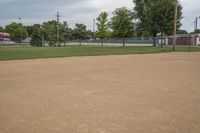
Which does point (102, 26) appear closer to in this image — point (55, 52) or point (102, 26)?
point (102, 26)

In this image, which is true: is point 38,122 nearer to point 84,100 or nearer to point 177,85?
point 84,100

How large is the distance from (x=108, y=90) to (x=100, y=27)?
50.0 m

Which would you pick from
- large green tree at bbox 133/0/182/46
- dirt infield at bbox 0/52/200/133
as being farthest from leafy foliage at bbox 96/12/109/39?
dirt infield at bbox 0/52/200/133

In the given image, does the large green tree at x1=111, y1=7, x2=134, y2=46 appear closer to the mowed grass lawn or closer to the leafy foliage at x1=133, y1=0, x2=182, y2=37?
the leafy foliage at x1=133, y1=0, x2=182, y2=37

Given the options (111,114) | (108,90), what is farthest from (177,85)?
(111,114)

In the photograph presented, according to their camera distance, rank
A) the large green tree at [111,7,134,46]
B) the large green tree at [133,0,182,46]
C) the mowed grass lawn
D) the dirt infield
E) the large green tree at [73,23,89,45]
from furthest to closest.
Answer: the large green tree at [73,23,89,45] → the large green tree at [111,7,134,46] → the large green tree at [133,0,182,46] → the mowed grass lawn → the dirt infield

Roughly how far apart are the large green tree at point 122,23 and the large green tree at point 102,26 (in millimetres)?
3077

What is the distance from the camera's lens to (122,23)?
173 feet

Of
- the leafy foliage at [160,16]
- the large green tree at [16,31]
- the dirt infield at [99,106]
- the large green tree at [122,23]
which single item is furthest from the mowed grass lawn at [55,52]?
the large green tree at [16,31]

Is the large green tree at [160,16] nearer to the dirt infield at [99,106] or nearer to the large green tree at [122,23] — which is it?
the large green tree at [122,23]

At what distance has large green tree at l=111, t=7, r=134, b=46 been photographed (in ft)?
173

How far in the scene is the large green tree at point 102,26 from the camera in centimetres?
5653

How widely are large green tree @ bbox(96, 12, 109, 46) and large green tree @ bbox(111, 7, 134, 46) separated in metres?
3.08

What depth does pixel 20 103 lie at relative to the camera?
6629 millimetres
